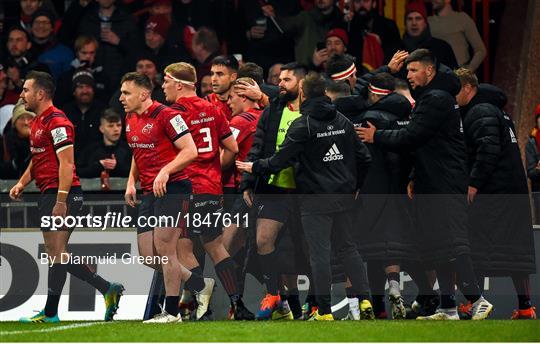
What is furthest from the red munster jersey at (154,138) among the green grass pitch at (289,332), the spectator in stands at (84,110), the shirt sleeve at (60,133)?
the spectator in stands at (84,110)

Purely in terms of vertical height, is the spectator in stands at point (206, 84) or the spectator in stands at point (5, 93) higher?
the spectator in stands at point (206, 84)

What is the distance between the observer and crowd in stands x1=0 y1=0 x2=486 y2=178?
625 inches

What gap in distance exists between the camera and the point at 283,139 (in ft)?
40.3

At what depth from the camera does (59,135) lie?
12.4 meters

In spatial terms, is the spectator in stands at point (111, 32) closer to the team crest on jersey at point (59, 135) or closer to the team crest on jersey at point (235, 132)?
the team crest on jersey at point (235, 132)

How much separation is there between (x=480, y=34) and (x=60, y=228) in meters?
6.62

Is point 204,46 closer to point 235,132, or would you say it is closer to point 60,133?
point 235,132

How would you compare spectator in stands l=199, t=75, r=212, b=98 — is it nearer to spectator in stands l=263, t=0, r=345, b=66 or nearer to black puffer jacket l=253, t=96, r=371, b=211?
spectator in stands l=263, t=0, r=345, b=66

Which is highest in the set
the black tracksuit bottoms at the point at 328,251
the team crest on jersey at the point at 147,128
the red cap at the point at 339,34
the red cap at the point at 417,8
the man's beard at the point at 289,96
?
the red cap at the point at 417,8

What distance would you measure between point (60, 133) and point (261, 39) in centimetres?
484

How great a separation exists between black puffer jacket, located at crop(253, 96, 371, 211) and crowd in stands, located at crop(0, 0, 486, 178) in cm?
344

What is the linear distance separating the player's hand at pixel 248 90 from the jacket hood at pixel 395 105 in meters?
1.08

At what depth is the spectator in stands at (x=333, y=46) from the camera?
15.8 metres

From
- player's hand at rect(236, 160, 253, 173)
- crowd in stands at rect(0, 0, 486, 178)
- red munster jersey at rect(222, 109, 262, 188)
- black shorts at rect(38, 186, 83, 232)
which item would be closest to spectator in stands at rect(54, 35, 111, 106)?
crowd in stands at rect(0, 0, 486, 178)
